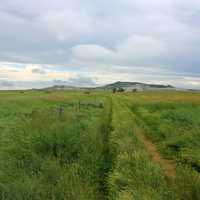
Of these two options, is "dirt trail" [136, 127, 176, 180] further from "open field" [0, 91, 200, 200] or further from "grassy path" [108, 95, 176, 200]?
"grassy path" [108, 95, 176, 200]

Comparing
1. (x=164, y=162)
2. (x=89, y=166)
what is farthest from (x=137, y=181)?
(x=164, y=162)

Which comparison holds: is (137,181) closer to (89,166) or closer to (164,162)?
(89,166)

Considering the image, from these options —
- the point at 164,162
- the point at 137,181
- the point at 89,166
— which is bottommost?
the point at 164,162

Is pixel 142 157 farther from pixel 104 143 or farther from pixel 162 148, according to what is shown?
pixel 162 148

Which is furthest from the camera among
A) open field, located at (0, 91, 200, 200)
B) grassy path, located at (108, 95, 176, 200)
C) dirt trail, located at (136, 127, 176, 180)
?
dirt trail, located at (136, 127, 176, 180)

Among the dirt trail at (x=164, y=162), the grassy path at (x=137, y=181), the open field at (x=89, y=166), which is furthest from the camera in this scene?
the dirt trail at (x=164, y=162)

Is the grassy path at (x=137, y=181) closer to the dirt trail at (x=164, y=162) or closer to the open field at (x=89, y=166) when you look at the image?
the open field at (x=89, y=166)

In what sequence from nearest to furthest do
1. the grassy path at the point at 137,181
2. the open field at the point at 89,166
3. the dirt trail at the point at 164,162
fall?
1. the grassy path at the point at 137,181
2. the open field at the point at 89,166
3. the dirt trail at the point at 164,162

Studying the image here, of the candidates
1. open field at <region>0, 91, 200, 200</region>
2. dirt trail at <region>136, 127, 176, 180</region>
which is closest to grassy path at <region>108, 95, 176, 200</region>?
open field at <region>0, 91, 200, 200</region>

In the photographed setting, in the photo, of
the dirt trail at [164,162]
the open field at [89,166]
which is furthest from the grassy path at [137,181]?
the dirt trail at [164,162]

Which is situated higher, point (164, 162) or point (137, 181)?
point (137, 181)

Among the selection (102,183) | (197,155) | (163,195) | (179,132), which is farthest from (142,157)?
(179,132)

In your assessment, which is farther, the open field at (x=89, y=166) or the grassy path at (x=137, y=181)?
the open field at (x=89, y=166)

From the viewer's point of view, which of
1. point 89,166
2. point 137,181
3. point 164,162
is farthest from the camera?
point 164,162
